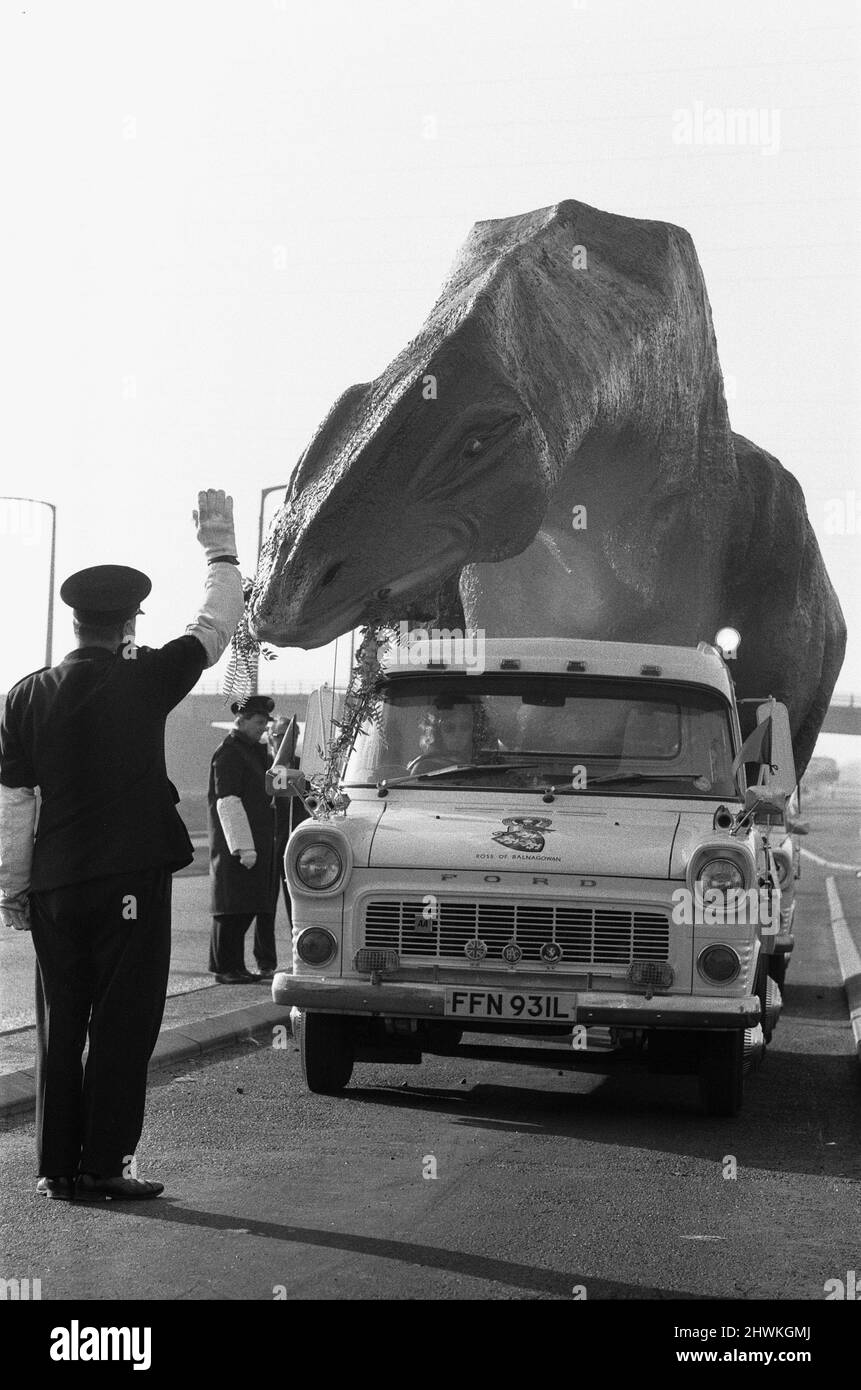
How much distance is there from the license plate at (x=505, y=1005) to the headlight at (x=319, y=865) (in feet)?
2.60

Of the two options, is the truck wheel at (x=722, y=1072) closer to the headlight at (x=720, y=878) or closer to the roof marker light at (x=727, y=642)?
the headlight at (x=720, y=878)

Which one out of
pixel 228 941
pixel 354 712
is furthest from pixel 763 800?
pixel 228 941

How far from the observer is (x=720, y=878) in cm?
796

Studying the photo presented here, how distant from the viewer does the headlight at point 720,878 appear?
795 centimetres

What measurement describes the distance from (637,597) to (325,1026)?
15.5 ft

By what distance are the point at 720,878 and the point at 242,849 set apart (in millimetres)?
5176

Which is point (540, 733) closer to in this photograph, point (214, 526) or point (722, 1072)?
point (722, 1072)

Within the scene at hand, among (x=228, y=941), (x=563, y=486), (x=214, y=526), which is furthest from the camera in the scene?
(x=228, y=941)

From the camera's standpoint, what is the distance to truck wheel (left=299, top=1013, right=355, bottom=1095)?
27.2 feet

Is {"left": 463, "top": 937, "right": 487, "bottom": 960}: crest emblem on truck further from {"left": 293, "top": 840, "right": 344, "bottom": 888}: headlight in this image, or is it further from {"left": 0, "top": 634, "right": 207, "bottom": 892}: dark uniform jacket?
{"left": 0, "top": 634, "right": 207, "bottom": 892}: dark uniform jacket

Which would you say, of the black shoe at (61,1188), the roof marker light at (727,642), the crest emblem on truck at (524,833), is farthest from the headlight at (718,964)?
the roof marker light at (727,642)

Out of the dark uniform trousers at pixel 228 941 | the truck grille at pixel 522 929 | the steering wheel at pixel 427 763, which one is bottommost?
the dark uniform trousers at pixel 228 941
